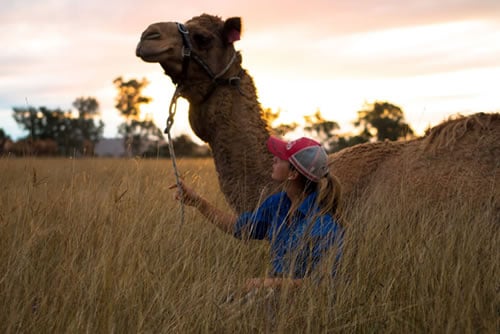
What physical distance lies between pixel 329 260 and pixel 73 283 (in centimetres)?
148

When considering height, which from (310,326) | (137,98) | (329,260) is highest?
(137,98)

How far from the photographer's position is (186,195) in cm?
472

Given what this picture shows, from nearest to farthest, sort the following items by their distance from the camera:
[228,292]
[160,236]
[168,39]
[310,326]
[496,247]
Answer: [310,326], [228,292], [496,247], [160,236], [168,39]

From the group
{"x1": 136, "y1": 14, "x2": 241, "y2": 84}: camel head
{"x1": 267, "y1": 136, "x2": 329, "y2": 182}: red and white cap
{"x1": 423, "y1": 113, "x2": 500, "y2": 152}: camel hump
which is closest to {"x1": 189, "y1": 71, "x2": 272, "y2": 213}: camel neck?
{"x1": 136, "y1": 14, "x2": 241, "y2": 84}: camel head

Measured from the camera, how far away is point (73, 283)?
11.9ft

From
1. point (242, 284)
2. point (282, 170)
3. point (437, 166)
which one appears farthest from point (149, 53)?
point (437, 166)

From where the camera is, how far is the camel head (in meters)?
5.12

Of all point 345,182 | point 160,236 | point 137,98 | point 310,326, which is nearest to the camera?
point 310,326

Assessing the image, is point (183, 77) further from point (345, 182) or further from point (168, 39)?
point (345, 182)

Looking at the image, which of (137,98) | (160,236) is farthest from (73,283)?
(137,98)

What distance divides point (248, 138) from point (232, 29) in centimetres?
95

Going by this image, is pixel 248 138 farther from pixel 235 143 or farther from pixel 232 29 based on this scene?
pixel 232 29

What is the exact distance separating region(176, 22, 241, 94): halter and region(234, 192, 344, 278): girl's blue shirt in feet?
4.71

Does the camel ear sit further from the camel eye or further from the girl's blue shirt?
the girl's blue shirt
